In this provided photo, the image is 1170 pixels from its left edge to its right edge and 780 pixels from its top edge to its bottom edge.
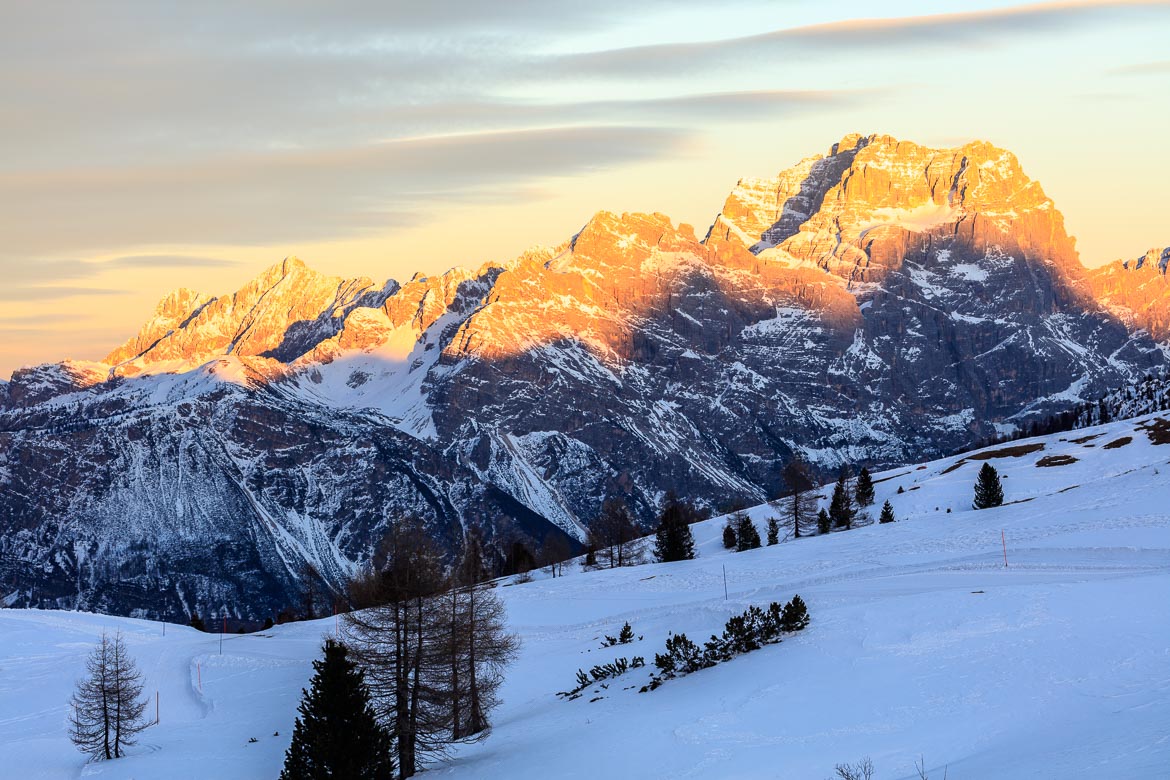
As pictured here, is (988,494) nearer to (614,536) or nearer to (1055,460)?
(1055,460)

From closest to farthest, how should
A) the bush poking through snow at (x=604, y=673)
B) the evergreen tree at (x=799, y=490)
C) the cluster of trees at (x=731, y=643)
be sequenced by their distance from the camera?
the cluster of trees at (x=731, y=643) → the bush poking through snow at (x=604, y=673) → the evergreen tree at (x=799, y=490)

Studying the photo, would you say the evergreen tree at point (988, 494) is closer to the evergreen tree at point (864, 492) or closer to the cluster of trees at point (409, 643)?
the evergreen tree at point (864, 492)

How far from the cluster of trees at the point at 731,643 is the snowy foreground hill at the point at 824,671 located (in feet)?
2.43

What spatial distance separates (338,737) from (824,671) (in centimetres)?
1485

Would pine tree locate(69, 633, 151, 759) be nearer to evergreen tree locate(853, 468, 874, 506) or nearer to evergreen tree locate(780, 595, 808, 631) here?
evergreen tree locate(780, 595, 808, 631)

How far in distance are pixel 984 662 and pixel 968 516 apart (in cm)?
5108

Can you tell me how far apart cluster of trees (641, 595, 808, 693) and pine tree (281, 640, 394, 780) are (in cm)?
1040

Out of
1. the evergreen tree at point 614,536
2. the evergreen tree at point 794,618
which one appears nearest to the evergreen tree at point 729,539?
the evergreen tree at point 614,536

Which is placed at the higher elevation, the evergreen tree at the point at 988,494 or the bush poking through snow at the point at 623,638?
the evergreen tree at the point at 988,494

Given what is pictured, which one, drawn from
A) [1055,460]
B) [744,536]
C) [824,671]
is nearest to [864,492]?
[1055,460]

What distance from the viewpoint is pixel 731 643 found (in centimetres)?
4309

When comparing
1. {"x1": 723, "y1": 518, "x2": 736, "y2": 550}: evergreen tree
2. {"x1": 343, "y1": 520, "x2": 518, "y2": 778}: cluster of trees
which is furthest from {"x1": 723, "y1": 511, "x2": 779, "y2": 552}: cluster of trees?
{"x1": 343, "y1": 520, "x2": 518, "y2": 778}: cluster of trees

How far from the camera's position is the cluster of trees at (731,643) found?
42.0m

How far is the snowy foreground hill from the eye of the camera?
28.7 metres
